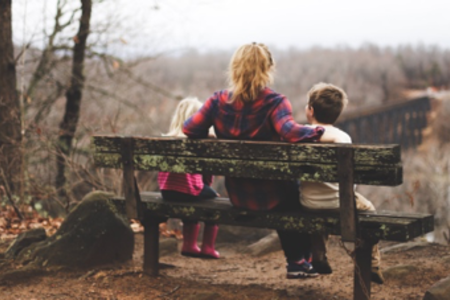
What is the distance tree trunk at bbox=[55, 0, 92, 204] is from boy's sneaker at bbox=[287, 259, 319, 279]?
5.87 metres

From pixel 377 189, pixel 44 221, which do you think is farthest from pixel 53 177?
pixel 377 189

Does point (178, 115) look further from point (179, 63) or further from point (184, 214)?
point (179, 63)

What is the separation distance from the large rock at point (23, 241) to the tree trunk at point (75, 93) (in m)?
4.10

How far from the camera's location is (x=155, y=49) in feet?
36.9

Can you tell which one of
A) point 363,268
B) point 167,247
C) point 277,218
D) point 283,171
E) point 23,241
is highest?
point 283,171

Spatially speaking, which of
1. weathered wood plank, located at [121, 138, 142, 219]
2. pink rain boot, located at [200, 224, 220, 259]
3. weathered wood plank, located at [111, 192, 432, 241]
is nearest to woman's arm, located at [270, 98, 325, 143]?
weathered wood plank, located at [111, 192, 432, 241]

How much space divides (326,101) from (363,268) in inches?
42.6

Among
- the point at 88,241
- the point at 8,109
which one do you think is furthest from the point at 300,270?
the point at 8,109

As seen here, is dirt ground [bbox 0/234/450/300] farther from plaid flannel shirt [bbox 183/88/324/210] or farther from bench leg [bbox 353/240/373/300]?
plaid flannel shirt [bbox 183/88/324/210]

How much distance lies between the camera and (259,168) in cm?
385

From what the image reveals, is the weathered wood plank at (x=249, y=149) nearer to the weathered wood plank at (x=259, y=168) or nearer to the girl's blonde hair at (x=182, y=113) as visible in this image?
the weathered wood plank at (x=259, y=168)

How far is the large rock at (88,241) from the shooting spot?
488 centimetres

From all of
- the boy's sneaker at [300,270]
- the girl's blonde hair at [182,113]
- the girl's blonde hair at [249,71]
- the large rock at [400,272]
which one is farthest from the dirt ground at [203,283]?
the girl's blonde hair at [249,71]

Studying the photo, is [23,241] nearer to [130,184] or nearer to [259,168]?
[130,184]
